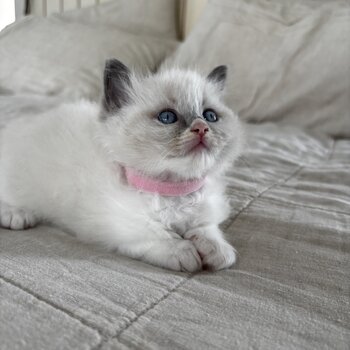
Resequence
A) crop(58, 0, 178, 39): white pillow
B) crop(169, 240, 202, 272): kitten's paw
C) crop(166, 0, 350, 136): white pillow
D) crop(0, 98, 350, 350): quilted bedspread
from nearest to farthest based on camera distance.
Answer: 1. crop(0, 98, 350, 350): quilted bedspread
2. crop(169, 240, 202, 272): kitten's paw
3. crop(166, 0, 350, 136): white pillow
4. crop(58, 0, 178, 39): white pillow

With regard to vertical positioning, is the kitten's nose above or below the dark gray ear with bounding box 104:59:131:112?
below

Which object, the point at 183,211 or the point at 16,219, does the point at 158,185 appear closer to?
the point at 183,211

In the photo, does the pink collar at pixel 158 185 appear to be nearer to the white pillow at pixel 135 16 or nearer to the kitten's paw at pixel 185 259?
the kitten's paw at pixel 185 259

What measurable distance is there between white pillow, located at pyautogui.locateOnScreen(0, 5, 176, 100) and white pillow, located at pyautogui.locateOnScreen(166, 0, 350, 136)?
297 millimetres

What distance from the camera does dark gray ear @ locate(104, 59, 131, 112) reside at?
940 mm

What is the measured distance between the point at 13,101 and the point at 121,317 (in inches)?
55.9

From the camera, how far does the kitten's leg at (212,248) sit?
2.44 feet

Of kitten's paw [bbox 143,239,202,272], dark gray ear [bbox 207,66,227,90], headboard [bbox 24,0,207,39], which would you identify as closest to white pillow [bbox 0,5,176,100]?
headboard [bbox 24,0,207,39]

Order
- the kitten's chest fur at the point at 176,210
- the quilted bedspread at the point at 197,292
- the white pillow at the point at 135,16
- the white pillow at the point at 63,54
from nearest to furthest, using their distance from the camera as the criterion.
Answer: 1. the quilted bedspread at the point at 197,292
2. the kitten's chest fur at the point at 176,210
3. the white pillow at the point at 63,54
4. the white pillow at the point at 135,16

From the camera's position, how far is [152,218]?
2.81 feet

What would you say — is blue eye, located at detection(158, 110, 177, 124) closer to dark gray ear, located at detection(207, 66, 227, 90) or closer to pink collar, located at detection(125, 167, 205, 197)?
pink collar, located at detection(125, 167, 205, 197)

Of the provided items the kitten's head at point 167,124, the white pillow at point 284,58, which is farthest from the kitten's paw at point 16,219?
the white pillow at point 284,58

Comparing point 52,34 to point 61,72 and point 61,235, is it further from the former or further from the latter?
point 61,235

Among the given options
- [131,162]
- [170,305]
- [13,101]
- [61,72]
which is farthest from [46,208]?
[61,72]
